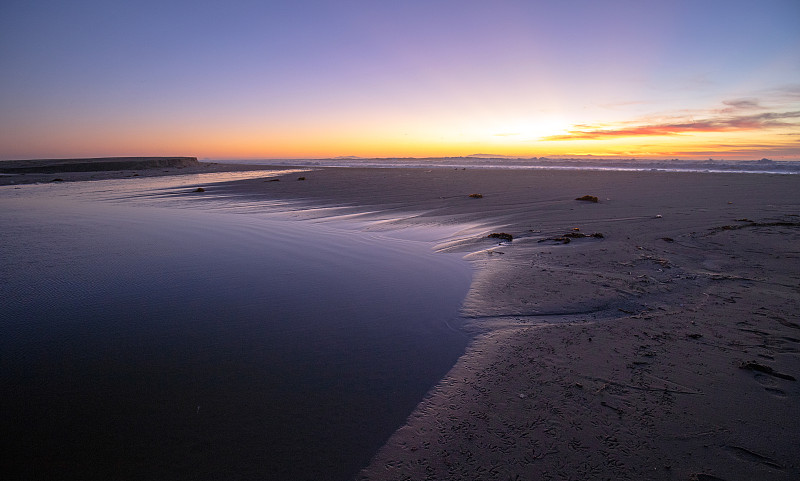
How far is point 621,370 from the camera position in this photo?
293 centimetres

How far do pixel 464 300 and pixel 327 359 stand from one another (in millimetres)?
1977

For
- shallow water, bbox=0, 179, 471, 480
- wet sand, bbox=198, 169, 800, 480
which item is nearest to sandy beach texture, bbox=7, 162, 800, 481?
wet sand, bbox=198, 169, 800, 480

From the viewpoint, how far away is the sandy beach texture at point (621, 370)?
6.89 ft

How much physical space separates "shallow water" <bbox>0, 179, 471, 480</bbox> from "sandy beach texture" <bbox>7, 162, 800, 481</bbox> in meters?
0.35

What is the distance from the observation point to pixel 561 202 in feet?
40.5

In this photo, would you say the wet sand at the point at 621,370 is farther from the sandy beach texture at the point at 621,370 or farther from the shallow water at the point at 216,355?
the shallow water at the point at 216,355

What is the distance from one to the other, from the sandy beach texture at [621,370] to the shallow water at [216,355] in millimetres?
351

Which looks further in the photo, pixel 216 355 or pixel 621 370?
pixel 216 355

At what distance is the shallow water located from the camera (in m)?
2.18

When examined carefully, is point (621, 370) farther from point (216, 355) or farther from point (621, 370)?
point (216, 355)

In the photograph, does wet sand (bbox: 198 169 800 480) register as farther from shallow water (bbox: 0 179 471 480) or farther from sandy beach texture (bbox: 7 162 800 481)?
shallow water (bbox: 0 179 471 480)

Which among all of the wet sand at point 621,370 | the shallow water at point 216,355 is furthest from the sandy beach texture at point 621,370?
the shallow water at point 216,355

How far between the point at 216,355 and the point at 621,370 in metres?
3.38

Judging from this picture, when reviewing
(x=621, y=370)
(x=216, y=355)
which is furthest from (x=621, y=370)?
(x=216, y=355)
